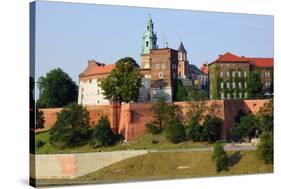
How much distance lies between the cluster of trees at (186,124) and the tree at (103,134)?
0.80 meters

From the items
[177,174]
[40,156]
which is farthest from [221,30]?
[40,156]

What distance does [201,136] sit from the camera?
13102 millimetres

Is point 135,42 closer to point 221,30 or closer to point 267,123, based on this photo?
point 221,30

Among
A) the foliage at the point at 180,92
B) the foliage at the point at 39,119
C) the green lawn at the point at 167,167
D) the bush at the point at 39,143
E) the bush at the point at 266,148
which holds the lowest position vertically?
the green lawn at the point at 167,167

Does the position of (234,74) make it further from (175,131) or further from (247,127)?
(175,131)

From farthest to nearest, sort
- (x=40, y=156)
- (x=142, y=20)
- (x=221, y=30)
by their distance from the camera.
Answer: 1. (x=221, y=30)
2. (x=142, y=20)
3. (x=40, y=156)


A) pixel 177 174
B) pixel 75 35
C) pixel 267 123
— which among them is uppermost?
pixel 75 35

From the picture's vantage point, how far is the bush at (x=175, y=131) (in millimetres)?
12852

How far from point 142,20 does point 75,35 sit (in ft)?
4.49

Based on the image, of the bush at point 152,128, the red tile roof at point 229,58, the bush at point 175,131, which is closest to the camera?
the bush at point 152,128

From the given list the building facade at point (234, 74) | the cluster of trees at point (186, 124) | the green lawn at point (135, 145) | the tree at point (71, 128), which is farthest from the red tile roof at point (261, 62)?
the tree at point (71, 128)

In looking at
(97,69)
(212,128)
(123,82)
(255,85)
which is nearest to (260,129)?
(255,85)

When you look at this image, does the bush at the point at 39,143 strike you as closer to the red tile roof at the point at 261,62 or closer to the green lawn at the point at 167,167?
the green lawn at the point at 167,167

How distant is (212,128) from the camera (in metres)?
13.3
